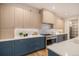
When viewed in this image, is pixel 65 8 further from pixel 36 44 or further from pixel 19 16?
pixel 36 44

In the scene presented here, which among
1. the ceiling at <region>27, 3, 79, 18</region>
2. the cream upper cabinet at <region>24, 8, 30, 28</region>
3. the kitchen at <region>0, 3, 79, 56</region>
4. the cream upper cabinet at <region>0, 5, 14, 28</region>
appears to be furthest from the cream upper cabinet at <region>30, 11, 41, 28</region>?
the ceiling at <region>27, 3, 79, 18</region>

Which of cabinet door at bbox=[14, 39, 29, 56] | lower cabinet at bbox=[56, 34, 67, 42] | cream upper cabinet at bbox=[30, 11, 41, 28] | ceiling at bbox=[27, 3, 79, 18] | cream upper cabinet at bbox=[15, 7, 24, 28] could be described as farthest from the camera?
cream upper cabinet at bbox=[30, 11, 41, 28]

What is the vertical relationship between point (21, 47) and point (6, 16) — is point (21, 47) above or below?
below

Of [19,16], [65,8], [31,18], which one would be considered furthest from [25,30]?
[65,8]

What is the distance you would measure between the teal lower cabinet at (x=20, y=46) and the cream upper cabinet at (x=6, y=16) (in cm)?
39

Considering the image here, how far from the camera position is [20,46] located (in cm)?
236

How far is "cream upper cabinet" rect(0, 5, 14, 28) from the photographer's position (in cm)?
196

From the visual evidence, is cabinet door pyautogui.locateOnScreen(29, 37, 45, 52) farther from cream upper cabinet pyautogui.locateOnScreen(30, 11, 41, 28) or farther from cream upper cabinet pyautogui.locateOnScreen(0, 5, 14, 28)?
cream upper cabinet pyautogui.locateOnScreen(0, 5, 14, 28)

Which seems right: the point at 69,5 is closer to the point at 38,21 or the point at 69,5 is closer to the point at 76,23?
the point at 76,23

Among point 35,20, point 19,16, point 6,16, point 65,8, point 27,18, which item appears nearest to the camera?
point 65,8

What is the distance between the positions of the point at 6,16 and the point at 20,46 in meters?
0.81

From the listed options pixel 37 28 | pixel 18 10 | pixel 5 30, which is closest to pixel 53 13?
pixel 18 10

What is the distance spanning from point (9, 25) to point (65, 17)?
120 centimetres

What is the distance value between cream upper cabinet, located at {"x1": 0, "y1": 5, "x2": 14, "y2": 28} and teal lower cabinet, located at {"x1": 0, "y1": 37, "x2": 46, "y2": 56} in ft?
1.26
